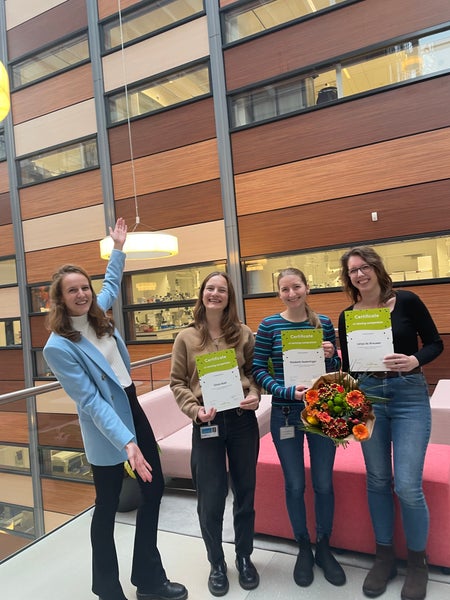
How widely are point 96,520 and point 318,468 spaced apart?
98cm

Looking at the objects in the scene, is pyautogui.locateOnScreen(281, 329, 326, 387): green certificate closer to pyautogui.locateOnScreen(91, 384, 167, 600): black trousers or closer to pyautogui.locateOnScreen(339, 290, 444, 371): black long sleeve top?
pyautogui.locateOnScreen(339, 290, 444, 371): black long sleeve top

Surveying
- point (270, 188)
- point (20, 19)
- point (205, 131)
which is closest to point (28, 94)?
point (20, 19)

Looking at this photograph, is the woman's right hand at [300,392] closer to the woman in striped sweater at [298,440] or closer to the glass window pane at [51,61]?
the woman in striped sweater at [298,440]

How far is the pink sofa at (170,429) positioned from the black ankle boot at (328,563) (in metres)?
1.14

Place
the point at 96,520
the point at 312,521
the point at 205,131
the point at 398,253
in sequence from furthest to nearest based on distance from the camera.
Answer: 1. the point at 205,131
2. the point at 398,253
3. the point at 312,521
4. the point at 96,520

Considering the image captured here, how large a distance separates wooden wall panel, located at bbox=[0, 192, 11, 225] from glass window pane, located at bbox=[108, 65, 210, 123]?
110 inches

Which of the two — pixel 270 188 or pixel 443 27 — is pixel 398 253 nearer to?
pixel 270 188

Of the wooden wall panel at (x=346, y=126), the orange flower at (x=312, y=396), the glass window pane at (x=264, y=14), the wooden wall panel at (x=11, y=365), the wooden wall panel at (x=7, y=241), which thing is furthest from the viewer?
the wooden wall panel at (x=7, y=241)

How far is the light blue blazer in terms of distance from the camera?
1.47m

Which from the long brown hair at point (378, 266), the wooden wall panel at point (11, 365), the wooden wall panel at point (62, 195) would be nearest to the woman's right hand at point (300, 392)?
the long brown hair at point (378, 266)

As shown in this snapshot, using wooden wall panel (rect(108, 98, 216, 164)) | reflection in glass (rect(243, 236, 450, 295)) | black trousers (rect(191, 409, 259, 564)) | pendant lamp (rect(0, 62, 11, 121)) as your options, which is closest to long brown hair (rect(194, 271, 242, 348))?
black trousers (rect(191, 409, 259, 564))

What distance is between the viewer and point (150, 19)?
243 inches

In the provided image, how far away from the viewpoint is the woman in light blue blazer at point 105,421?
4.85ft

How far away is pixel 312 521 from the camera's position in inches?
80.1
